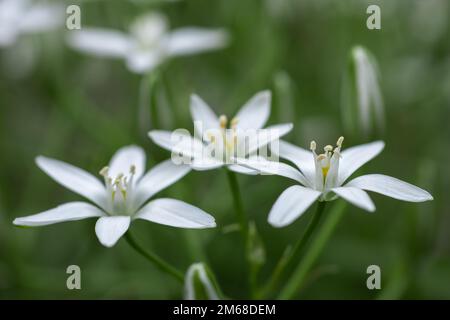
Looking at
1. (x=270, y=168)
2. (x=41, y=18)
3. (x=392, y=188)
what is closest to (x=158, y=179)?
(x=270, y=168)

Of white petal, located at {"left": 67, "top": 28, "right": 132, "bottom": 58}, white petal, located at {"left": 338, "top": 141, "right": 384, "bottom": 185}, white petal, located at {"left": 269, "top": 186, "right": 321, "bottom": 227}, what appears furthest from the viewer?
white petal, located at {"left": 67, "top": 28, "right": 132, "bottom": 58}

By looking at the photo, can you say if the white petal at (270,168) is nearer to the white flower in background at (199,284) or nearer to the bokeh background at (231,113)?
the white flower in background at (199,284)

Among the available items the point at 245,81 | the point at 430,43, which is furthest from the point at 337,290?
the point at 430,43

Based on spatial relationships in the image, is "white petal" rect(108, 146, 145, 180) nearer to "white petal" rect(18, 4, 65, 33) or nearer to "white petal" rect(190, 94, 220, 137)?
"white petal" rect(190, 94, 220, 137)

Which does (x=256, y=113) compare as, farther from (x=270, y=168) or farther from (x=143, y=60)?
(x=143, y=60)

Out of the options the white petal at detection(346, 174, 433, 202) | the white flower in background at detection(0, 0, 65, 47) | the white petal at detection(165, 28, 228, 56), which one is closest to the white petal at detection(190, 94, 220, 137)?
the white petal at detection(346, 174, 433, 202)

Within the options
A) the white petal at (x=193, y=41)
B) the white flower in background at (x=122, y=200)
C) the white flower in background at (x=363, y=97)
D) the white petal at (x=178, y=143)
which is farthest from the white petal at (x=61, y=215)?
the white petal at (x=193, y=41)
